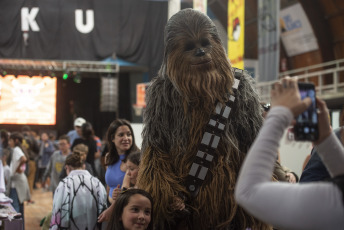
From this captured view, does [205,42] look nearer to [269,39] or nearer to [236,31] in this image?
[236,31]

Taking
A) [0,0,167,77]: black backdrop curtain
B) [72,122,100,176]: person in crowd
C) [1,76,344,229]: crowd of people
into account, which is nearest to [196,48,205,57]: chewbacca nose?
[1,76,344,229]: crowd of people

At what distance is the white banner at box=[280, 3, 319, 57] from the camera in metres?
15.2

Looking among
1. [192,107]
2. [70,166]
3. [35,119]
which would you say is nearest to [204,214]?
[192,107]

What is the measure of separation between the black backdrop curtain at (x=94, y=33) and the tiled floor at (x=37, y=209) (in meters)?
2.99

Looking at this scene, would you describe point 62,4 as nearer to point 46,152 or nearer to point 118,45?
point 118,45

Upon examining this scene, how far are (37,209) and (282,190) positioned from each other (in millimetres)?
9346

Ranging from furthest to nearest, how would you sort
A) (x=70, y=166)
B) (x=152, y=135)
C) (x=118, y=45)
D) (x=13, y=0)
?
(x=118, y=45) → (x=13, y=0) → (x=70, y=166) → (x=152, y=135)

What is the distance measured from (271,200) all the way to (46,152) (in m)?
12.4

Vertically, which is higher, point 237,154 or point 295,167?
point 237,154

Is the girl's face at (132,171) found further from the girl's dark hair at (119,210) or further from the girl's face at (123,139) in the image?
the girl's dark hair at (119,210)

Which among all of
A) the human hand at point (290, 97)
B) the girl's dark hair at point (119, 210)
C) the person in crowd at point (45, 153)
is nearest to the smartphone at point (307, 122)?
the human hand at point (290, 97)

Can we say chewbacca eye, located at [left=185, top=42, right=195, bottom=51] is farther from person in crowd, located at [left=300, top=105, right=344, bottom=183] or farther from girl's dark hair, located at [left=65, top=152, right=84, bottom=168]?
girl's dark hair, located at [left=65, top=152, right=84, bottom=168]

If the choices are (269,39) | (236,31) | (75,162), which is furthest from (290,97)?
(269,39)

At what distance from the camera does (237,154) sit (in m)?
2.63
